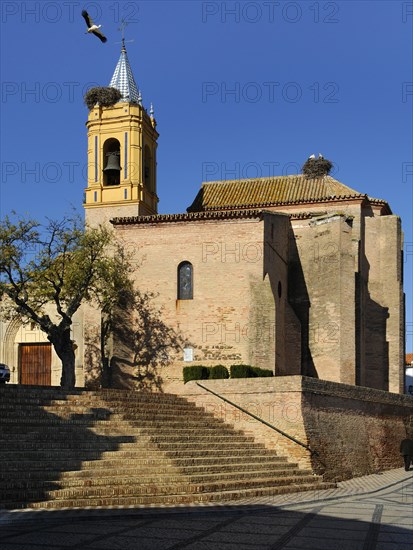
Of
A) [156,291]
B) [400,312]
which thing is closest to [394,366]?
[400,312]

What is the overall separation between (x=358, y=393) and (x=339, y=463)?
126 inches

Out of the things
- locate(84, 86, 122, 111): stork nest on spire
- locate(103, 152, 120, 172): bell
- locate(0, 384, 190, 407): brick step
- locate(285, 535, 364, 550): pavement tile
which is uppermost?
locate(84, 86, 122, 111): stork nest on spire

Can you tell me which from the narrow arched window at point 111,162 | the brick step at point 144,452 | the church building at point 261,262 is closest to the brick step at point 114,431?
the brick step at point 144,452

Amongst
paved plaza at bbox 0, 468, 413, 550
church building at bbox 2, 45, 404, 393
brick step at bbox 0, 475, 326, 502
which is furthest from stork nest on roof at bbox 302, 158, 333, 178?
paved plaza at bbox 0, 468, 413, 550

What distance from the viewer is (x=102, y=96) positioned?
36.2m

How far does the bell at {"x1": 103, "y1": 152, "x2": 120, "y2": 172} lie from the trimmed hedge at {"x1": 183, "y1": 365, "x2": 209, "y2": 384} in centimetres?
1257

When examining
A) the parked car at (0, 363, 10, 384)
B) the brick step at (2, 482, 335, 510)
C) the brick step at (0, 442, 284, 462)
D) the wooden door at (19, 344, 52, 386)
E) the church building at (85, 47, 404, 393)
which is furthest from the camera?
the wooden door at (19, 344, 52, 386)

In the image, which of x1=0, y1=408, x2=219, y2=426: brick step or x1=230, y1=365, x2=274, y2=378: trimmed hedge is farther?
x1=230, y1=365, x2=274, y2=378: trimmed hedge

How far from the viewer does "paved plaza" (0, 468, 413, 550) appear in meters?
10.7

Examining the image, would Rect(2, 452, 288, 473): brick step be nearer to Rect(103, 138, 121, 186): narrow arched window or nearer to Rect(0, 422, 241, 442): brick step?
Rect(0, 422, 241, 442): brick step

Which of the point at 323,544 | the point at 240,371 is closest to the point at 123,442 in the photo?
the point at 323,544

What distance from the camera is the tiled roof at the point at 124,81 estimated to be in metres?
36.2

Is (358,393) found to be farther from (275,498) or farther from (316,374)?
(275,498)

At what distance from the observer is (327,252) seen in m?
31.9
